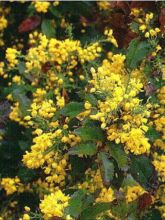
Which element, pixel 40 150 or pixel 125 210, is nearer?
pixel 125 210

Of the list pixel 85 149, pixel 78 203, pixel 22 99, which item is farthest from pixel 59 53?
pixel 78 203

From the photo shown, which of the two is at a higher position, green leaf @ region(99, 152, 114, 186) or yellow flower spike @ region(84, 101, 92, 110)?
yellow flower spike @ region(84, 101, 92, 110)

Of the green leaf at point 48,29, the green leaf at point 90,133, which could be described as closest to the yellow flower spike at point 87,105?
the green leaf at point 90,133

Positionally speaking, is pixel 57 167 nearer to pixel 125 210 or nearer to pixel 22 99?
pixel 125 210

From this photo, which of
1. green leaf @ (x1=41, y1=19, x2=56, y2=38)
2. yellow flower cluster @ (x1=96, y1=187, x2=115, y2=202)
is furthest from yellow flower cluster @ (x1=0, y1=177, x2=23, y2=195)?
green leaf @ (x1=41, y1=19, x2=56, y2=38)

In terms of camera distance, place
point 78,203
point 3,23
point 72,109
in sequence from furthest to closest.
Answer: point 3,23 → point 72,109 → point 78,203

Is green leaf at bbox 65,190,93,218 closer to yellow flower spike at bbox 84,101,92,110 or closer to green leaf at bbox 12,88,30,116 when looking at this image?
yellow flower spike at bbox 84,101,92,110

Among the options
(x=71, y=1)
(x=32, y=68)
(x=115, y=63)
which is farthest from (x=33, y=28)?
(x=115, y=63)
